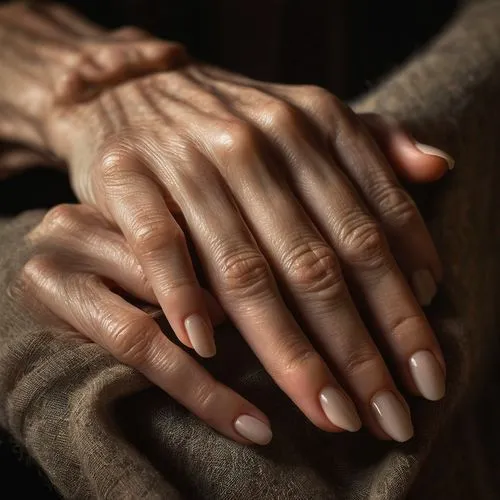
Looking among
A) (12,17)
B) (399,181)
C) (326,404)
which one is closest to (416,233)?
(399,181)

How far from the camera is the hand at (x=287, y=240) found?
492 mm

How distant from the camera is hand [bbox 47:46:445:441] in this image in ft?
1.62

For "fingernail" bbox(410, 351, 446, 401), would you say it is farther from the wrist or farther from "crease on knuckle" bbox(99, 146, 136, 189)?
the wrist

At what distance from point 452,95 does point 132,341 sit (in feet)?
1.39

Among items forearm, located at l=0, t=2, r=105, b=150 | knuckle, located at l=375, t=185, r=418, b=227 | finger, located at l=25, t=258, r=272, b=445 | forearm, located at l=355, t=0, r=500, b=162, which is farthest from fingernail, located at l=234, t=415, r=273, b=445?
forearm, located at l=0, t=2, r=105, b=150

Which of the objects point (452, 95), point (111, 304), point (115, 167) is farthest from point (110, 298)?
point (452, 95)

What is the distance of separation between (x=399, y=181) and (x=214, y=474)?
0.30 metres

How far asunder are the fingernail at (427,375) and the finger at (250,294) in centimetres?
6

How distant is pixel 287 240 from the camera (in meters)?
0.52

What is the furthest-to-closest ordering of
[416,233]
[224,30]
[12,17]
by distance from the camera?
[224,30]
[12,17]
[416,233]

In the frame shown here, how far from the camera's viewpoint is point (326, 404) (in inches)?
19.0

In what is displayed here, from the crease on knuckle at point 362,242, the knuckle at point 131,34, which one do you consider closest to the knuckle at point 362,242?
the crease on knuckle at point 362,242

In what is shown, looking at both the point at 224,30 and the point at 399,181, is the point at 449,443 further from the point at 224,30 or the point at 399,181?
the point at 224,30

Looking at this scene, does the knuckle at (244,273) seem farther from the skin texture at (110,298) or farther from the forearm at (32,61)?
the forearm at (32,61)
